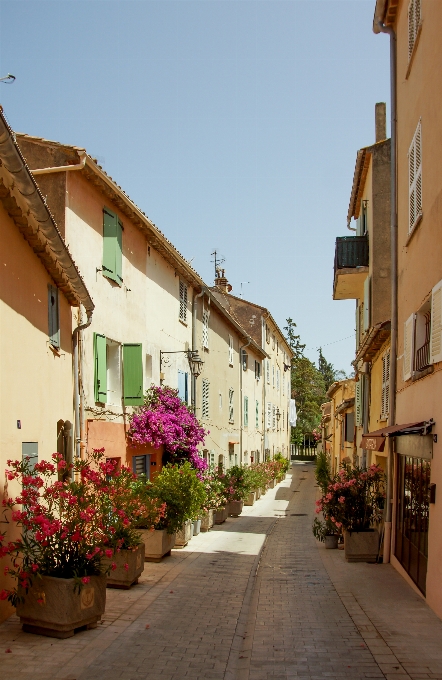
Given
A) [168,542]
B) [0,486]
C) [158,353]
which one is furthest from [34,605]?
[158,353]

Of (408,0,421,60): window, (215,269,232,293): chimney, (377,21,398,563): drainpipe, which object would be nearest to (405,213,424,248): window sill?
(377,21,398,563): drainpipe

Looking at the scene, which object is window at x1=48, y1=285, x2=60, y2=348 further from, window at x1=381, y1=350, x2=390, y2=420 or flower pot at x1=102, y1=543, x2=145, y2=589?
window at x1=381, y1=350, x2=390, y2=420

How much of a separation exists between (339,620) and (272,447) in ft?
128

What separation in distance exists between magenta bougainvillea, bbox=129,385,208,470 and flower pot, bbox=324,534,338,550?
13.7ft

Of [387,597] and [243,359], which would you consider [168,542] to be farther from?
[243,359]

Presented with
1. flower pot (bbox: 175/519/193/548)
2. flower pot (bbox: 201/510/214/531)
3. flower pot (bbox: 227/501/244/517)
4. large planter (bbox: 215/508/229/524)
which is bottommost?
flower pot (bbox: 227/501/244/517)

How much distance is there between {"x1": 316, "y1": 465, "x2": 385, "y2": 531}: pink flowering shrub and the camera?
14242 millimetres

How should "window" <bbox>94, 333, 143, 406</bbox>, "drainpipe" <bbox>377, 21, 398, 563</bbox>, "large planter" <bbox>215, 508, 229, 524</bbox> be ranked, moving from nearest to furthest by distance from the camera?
"drainpipe" <bbox>377, 21, 398, 563</bbox>
"window" <bbox>94, 333, 143, 406</bbox>
"large planter" <bbox>215, 508, 229, 524</bbox>

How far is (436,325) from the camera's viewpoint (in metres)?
9.57

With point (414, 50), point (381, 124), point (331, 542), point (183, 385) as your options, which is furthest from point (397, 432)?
point (381, 124)

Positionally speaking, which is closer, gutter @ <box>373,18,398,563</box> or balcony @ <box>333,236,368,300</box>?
gutter @ <box>373,18,398,563</box>

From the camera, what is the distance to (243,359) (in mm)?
35062

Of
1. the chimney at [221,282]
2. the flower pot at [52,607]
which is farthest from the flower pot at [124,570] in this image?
the chimney at [221,282]

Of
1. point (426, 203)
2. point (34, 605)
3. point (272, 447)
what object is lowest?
point (272, 447)
